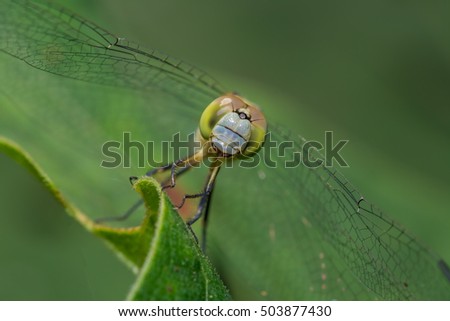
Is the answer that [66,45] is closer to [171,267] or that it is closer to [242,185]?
[242,185]

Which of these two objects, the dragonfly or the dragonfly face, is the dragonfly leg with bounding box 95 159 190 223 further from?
the dragonfly face

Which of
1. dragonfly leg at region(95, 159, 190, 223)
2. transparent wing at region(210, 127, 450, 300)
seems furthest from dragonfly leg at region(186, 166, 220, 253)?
transparent wing at region(210, 127, 450, 300)

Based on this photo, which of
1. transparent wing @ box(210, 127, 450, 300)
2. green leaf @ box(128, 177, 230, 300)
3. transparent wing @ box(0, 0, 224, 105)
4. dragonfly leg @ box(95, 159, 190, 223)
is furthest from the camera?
dragonfly leg @ box(95, 159, 190, 223)

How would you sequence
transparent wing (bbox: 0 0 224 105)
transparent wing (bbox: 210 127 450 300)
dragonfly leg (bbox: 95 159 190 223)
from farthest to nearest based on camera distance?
dragonfly leg (bbox: 95 159 190 223) < transparent wing (bbox: 0 0 224 105) < transparent wing (bbox: 210 127 450 300)

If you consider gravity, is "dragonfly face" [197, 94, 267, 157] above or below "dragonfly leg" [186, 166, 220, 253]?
above
